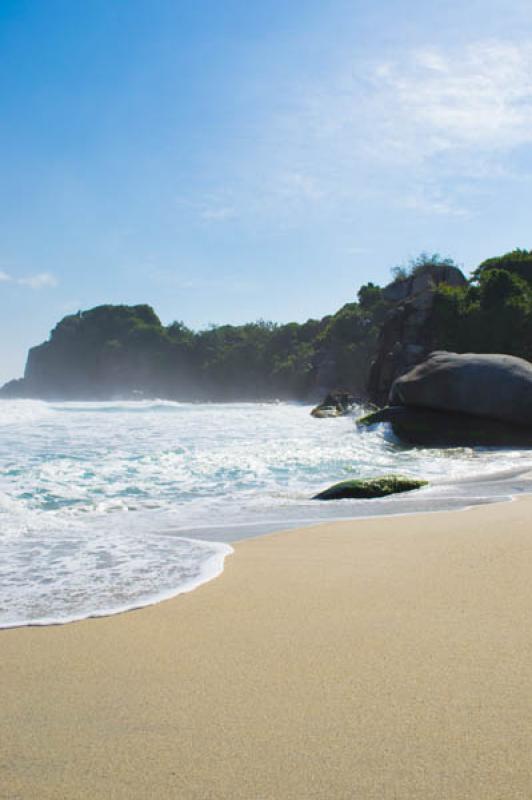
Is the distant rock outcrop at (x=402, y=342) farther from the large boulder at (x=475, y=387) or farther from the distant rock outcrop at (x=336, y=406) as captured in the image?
the large boulder at (x=475, y=387)

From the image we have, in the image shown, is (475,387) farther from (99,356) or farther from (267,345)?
(99,356)

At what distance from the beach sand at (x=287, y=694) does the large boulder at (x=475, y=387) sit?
35.8 ft

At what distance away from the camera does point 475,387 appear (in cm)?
1375

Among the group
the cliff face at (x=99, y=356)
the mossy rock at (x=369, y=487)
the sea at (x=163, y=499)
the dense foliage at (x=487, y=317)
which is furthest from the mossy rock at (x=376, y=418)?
the cliff face at (x=99, y=356)

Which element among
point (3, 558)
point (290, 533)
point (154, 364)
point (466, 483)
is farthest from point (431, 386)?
point (154, 364)

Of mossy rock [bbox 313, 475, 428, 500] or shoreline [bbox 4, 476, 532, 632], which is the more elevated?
mossy rock [bbox 313, 475, 428, 500]

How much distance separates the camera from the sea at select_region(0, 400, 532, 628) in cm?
341

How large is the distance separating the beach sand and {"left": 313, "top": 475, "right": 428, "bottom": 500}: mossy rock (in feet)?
11.3

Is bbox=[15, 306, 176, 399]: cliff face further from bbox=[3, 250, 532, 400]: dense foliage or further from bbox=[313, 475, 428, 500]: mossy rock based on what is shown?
bbox=[313, 475, 428, 500]: mossy rock

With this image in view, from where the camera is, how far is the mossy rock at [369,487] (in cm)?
668

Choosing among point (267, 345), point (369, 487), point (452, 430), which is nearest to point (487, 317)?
point (452, 430)

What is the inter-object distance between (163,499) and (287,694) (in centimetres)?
501

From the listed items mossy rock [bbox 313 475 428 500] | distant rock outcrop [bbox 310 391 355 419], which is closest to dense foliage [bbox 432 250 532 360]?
distant rock outcrop [bbox 310 391 355 419]

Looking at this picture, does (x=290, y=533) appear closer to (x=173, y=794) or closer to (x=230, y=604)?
(x=230, y=604)
